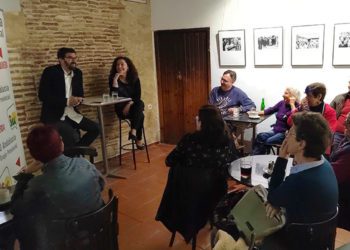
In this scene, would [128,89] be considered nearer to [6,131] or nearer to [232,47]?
[232,47]

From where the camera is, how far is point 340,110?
3.67 meters

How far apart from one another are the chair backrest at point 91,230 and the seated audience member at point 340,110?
269cm

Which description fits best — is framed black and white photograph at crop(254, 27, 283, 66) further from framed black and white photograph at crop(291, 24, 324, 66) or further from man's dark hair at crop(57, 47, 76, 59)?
man's dark hair at crop(57, 47, 76, 59)

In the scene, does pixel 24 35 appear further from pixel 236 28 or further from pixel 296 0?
pixel 296 0

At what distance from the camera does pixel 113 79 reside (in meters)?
4.41

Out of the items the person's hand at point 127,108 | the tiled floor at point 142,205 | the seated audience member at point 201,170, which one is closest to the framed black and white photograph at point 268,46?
the person's hand at point 127,108

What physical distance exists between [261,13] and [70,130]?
280 centimetres


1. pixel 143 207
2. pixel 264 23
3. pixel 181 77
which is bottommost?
pixel 143 207

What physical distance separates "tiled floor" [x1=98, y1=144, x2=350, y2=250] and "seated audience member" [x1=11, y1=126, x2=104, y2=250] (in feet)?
3.60

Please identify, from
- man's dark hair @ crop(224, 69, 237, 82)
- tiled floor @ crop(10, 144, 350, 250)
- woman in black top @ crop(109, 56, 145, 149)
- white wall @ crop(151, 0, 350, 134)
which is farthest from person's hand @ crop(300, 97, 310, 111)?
woman in black top @ crop(109, 56, 145, 149)

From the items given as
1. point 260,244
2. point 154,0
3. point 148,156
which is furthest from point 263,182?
point 154,0

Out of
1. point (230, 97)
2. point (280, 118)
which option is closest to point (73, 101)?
point (230, 97)

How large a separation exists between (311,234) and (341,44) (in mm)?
2944

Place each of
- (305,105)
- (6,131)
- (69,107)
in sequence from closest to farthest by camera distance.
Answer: (6,131) < (305,105) < (69,107)
